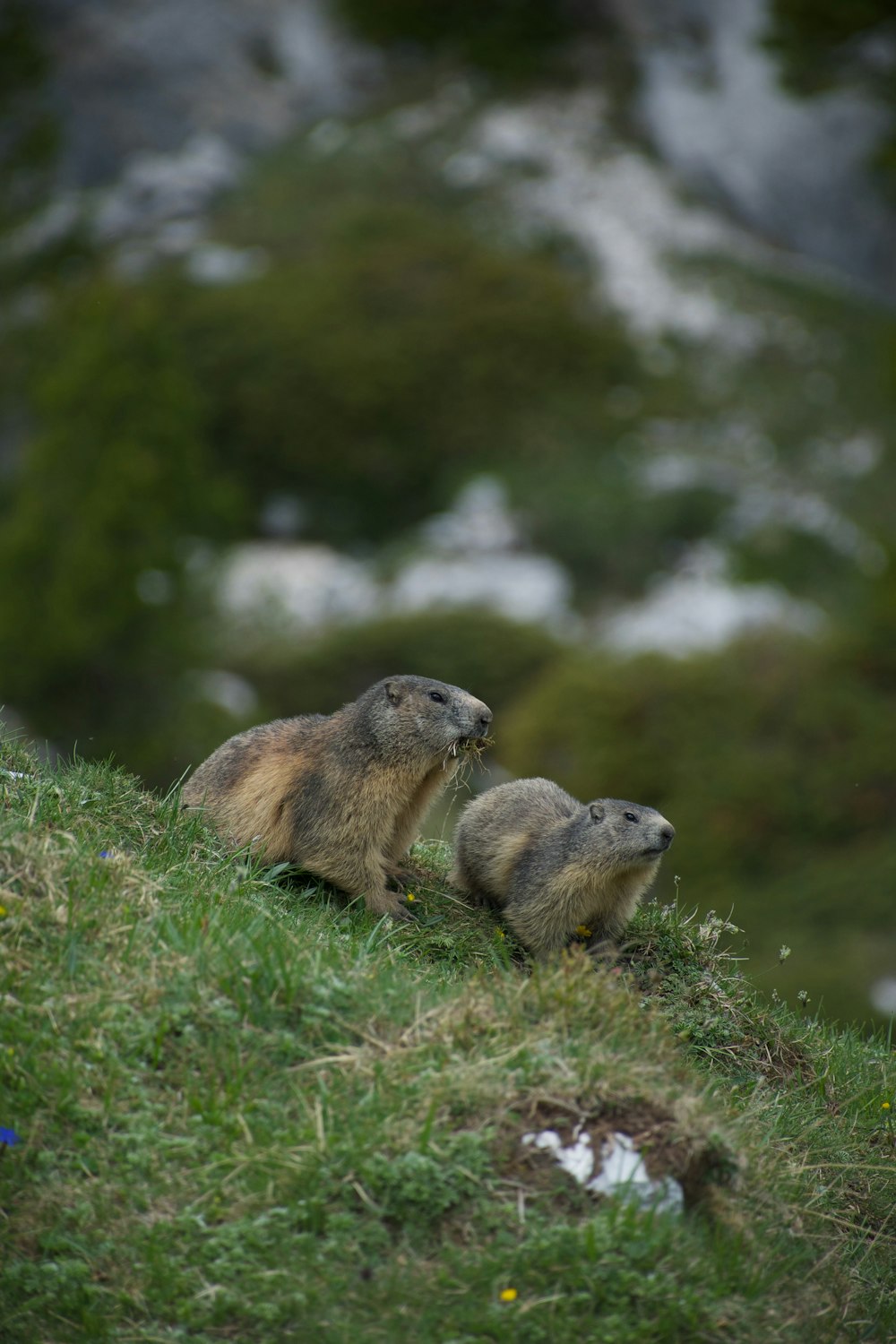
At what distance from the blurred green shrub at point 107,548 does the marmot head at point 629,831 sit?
55.4 ft

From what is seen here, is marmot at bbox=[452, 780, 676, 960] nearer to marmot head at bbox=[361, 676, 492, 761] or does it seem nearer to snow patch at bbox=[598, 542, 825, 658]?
marmot head at bbox=[361, 676, 492, 761]

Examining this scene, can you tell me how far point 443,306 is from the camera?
99.2 feet

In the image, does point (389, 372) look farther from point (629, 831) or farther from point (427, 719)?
point (629, 831)

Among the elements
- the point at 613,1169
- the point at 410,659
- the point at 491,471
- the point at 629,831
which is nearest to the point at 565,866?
the point at 629,831

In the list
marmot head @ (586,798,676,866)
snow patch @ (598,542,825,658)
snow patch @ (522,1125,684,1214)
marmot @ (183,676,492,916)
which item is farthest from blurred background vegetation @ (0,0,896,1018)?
snow patch @ (522,1125,684,1214)

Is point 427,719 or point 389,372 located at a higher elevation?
point 427,719

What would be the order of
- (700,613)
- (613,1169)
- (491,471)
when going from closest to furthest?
(613,1169), (700,613), (491,471)

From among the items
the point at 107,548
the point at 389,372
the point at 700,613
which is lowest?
the point at 700,613

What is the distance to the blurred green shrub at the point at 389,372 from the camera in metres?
29.2

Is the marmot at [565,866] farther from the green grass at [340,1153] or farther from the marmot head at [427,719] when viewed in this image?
the green grass at [340,1153]

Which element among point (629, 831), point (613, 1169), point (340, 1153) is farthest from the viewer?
point (629, 831)

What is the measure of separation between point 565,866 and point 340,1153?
3079 millimetres

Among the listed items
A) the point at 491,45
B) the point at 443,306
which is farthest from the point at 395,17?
the point at 443,306

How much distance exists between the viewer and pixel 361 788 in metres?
8.51
